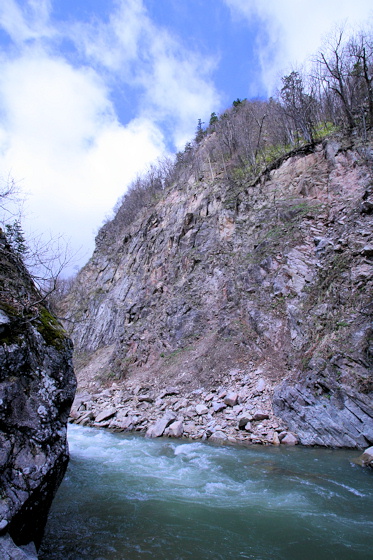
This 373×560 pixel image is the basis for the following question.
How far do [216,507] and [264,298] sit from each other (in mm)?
10275

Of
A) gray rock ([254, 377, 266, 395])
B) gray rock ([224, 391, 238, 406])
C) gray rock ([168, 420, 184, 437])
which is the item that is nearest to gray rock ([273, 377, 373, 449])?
gray rock ([254, 377, 266, 395])

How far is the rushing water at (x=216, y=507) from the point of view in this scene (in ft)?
13.3

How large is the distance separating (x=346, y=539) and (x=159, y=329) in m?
15.5

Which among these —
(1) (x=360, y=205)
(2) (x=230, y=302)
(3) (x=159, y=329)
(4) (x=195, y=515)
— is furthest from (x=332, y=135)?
(4) (x=195, y=515)

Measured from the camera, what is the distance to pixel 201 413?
1138 centimetres

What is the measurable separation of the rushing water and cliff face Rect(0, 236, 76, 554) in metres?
1.30

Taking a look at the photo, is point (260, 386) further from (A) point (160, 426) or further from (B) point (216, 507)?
(B) point (216, 507)

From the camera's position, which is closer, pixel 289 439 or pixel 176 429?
pixel 289 439

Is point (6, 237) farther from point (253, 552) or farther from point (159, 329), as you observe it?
point (159, 329)

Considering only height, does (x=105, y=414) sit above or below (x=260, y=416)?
below

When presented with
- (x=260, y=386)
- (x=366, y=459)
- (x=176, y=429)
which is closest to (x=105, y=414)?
(x=176, y=429)

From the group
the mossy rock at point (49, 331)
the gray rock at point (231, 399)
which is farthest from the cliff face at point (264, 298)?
the gray rock at point (231, 399)

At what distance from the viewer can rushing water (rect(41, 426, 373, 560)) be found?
13.3 ft

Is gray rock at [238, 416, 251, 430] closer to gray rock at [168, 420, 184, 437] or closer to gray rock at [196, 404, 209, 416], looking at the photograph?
gray rock at [196, 404, 209, 416]
